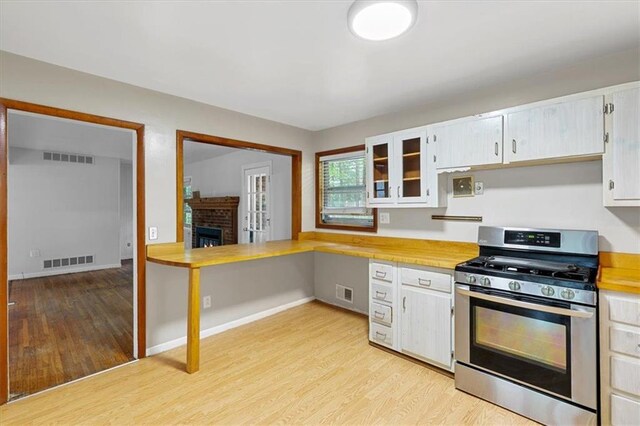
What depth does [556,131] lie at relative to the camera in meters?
2.12

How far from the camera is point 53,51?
208cm

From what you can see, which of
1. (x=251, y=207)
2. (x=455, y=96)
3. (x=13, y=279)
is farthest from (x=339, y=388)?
(x=13, y=279)

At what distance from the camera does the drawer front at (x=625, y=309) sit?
5.49 ft

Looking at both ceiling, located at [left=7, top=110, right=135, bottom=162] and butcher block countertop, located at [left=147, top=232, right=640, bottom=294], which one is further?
ceiling, located at [left=7, top=110, right=135, bottom=162]

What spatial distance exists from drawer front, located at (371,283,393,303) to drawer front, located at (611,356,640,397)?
1445 mm

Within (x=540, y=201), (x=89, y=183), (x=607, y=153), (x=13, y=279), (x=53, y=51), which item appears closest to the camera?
(x=607, y=153)

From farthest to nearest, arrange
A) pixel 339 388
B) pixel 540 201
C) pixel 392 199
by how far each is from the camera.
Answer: pixel 392 199 → pixel 540 201 → pixel 339 388

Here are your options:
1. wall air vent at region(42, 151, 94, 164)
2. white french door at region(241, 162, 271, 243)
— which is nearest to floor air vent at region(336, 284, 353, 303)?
white french door at region(241, 162, 271, 243)

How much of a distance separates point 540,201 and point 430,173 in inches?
34.0

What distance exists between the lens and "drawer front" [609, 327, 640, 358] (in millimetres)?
1670

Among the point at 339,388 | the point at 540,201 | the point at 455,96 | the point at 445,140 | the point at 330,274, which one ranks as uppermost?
the point at 455,96

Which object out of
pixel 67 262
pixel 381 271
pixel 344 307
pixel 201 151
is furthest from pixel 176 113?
pixel 67 262

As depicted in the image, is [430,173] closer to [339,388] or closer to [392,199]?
[392,199]

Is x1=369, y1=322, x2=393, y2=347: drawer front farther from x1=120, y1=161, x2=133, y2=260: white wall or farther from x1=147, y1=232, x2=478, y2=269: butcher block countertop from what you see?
x1=120, y1=161, x2=133, y2=260: white wall
